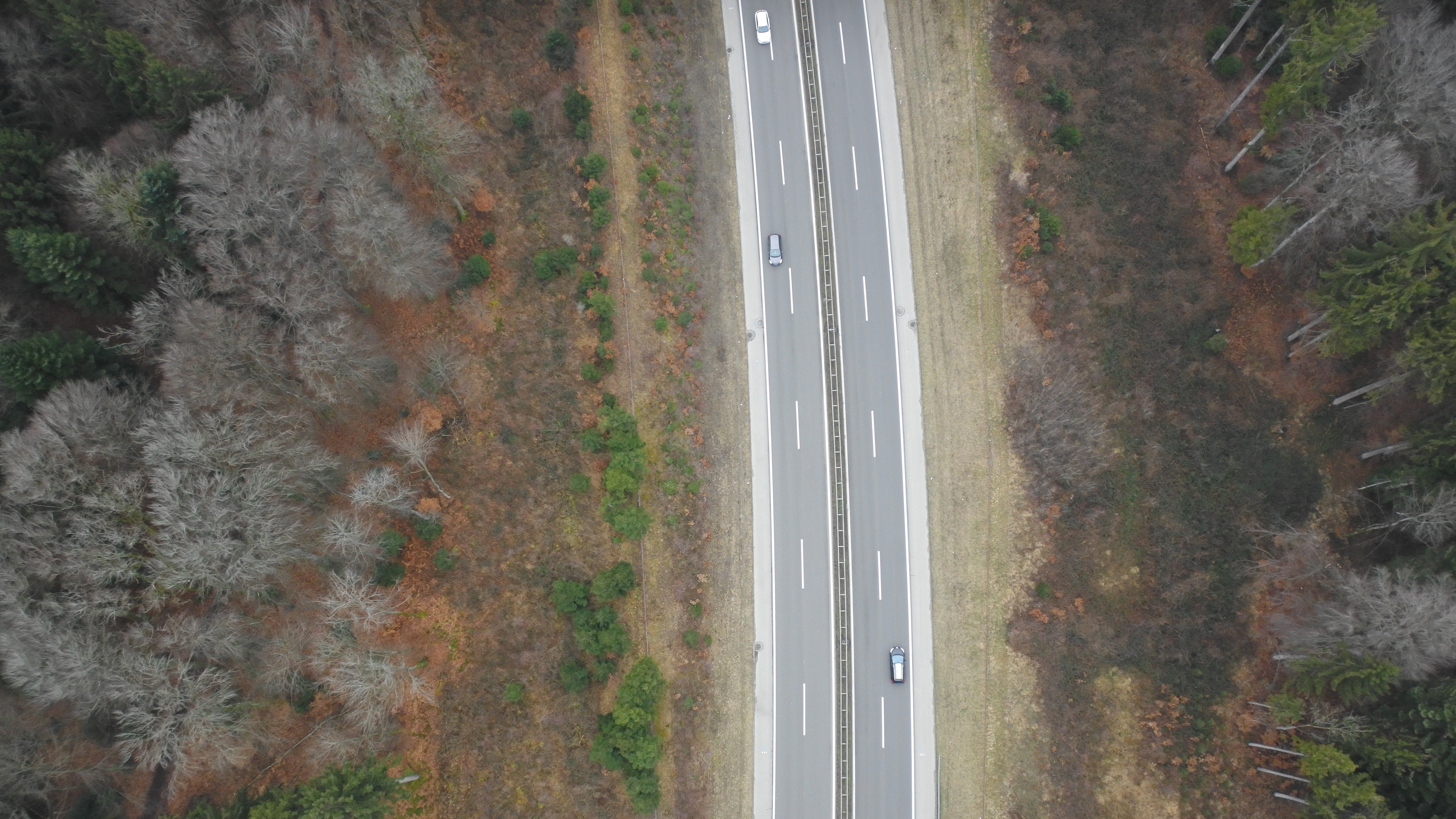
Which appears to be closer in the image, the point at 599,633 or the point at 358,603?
the point at 358,603

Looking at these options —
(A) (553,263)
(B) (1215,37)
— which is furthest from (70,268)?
(B) (1215,37)

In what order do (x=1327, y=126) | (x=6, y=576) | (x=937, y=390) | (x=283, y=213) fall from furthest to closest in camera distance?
(x=937, y=390) → (x=1327, y=126) → (x=283, y=213) → (x=6, y=576)

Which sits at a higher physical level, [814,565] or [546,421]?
[546,421]

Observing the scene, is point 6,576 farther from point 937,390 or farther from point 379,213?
point 937,390

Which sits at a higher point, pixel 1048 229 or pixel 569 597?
pixel 1048 229

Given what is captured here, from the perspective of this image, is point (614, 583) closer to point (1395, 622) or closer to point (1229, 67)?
point (1395, 622)

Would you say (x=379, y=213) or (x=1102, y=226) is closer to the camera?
(x=379, y=213)

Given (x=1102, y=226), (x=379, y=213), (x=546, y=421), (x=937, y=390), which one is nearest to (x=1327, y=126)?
(x=1102, y=226)

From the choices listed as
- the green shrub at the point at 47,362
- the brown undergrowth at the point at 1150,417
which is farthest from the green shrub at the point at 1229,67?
the green shrub at the point at 47,362
